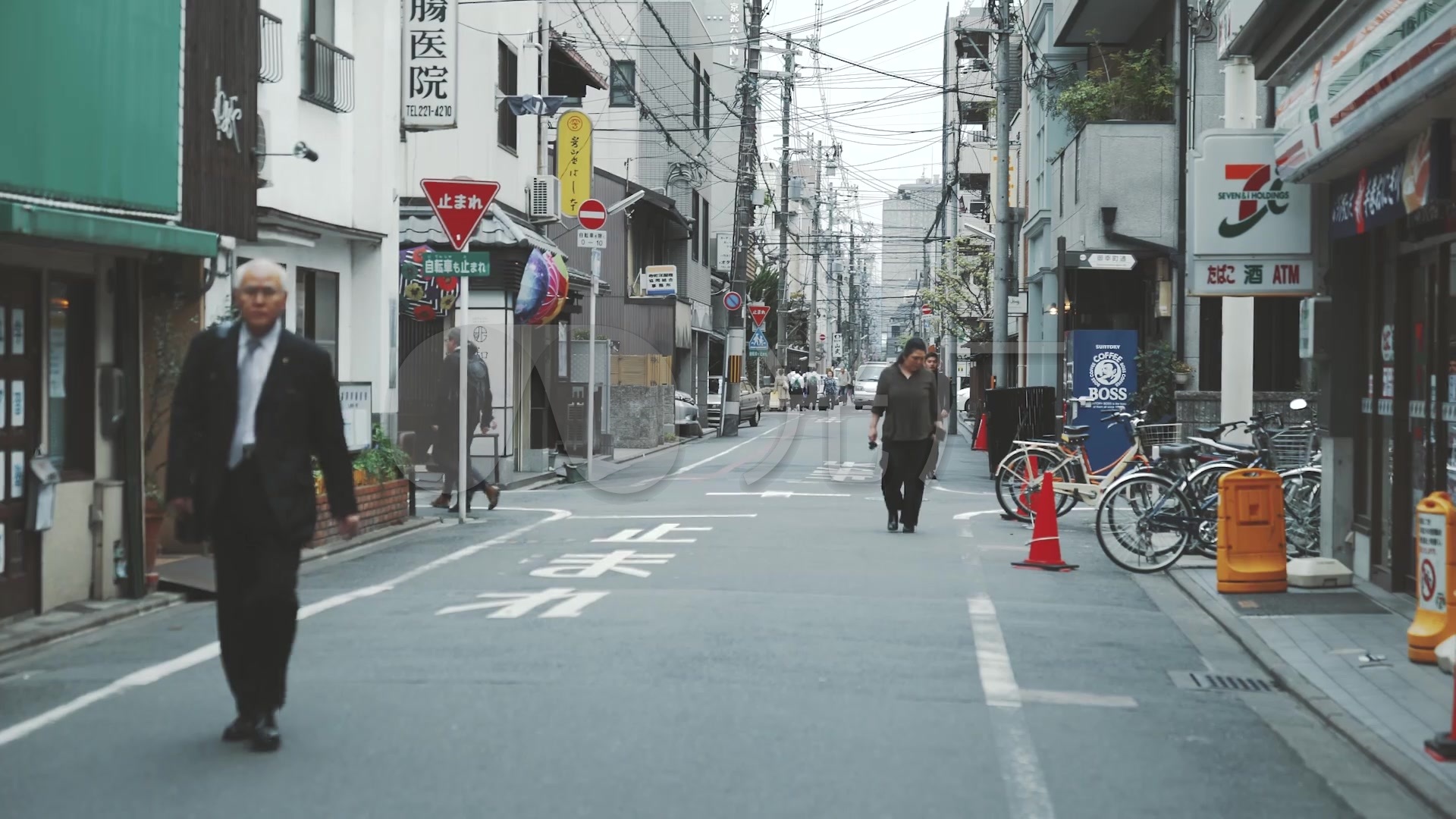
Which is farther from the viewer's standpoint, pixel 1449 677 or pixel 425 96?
pixel 425 96

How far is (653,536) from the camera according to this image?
14656 mm

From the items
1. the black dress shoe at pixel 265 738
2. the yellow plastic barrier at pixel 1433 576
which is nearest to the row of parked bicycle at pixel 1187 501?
the yellow plastic barrier at pixel 1433 576

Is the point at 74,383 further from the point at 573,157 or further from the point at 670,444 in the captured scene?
the point at 670,444

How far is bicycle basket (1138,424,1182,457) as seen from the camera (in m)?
15.1

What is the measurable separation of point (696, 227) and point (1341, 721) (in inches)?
1807

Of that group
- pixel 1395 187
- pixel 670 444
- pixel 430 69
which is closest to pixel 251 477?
pixel 1395 187

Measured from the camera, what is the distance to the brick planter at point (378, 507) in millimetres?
13867

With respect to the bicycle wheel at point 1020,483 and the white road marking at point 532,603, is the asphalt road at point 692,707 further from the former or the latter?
the bicycle wheel at point 1020,483

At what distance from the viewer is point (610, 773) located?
5.72 metres

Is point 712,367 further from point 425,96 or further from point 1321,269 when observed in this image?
point 1321,269

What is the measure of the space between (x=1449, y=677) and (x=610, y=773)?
477 cm

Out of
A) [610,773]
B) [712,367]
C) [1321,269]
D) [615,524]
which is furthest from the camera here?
[712,367]

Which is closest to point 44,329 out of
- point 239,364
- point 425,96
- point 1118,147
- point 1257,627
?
point 239,364

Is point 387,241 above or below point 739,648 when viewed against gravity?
above
